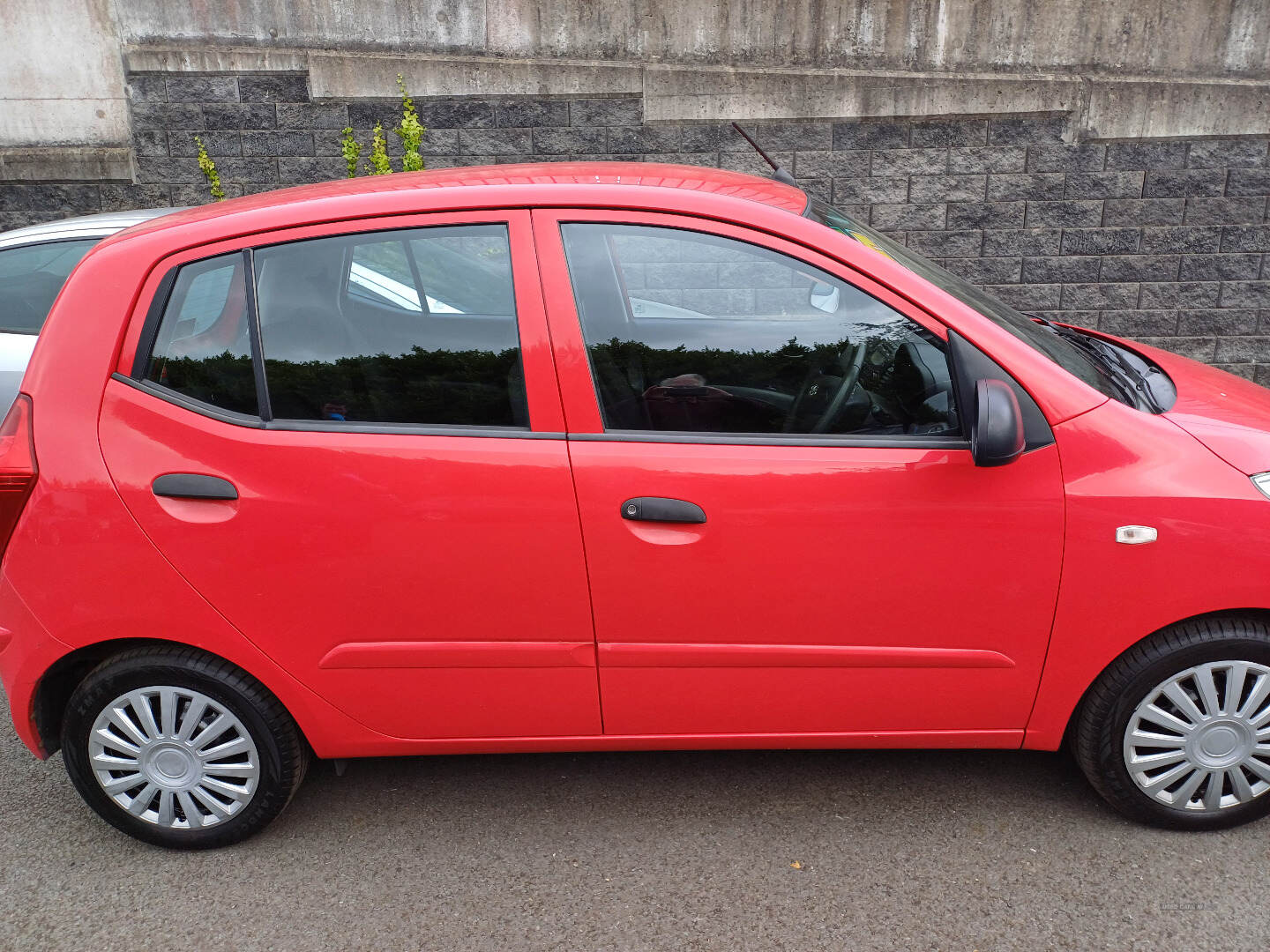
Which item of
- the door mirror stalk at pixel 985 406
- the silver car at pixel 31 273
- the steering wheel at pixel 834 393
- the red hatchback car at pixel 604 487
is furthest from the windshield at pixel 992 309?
the silver car at pixel 31 273

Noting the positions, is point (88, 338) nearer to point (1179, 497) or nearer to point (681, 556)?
point (681, 556)

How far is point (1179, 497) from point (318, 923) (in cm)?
239

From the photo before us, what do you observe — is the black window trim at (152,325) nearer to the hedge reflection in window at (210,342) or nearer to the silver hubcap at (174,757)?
the hedge reflection in window at (210,342)

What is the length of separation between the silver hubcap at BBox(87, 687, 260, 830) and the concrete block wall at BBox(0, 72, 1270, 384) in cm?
554

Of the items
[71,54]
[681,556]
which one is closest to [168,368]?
[681,556]

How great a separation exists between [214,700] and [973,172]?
6.31 meters

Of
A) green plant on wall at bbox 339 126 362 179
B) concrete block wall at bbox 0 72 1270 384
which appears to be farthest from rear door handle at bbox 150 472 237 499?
concrete block wall at bbox 0 72 1270 384

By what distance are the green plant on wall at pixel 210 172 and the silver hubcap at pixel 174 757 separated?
18.4 feet

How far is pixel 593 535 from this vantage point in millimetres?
2486

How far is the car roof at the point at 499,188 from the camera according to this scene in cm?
257

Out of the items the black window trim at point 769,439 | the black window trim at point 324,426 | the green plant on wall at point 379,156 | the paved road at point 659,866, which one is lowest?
the paved road at point 659,866

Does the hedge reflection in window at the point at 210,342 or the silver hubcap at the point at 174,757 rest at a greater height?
the hedge reflection in window at the point at 210,342

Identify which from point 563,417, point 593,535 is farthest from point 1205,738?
point 563,417

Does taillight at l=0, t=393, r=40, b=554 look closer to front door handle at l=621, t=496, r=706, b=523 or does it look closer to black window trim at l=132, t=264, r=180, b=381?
black window trim at l=132, t=264, r=180, b=381
